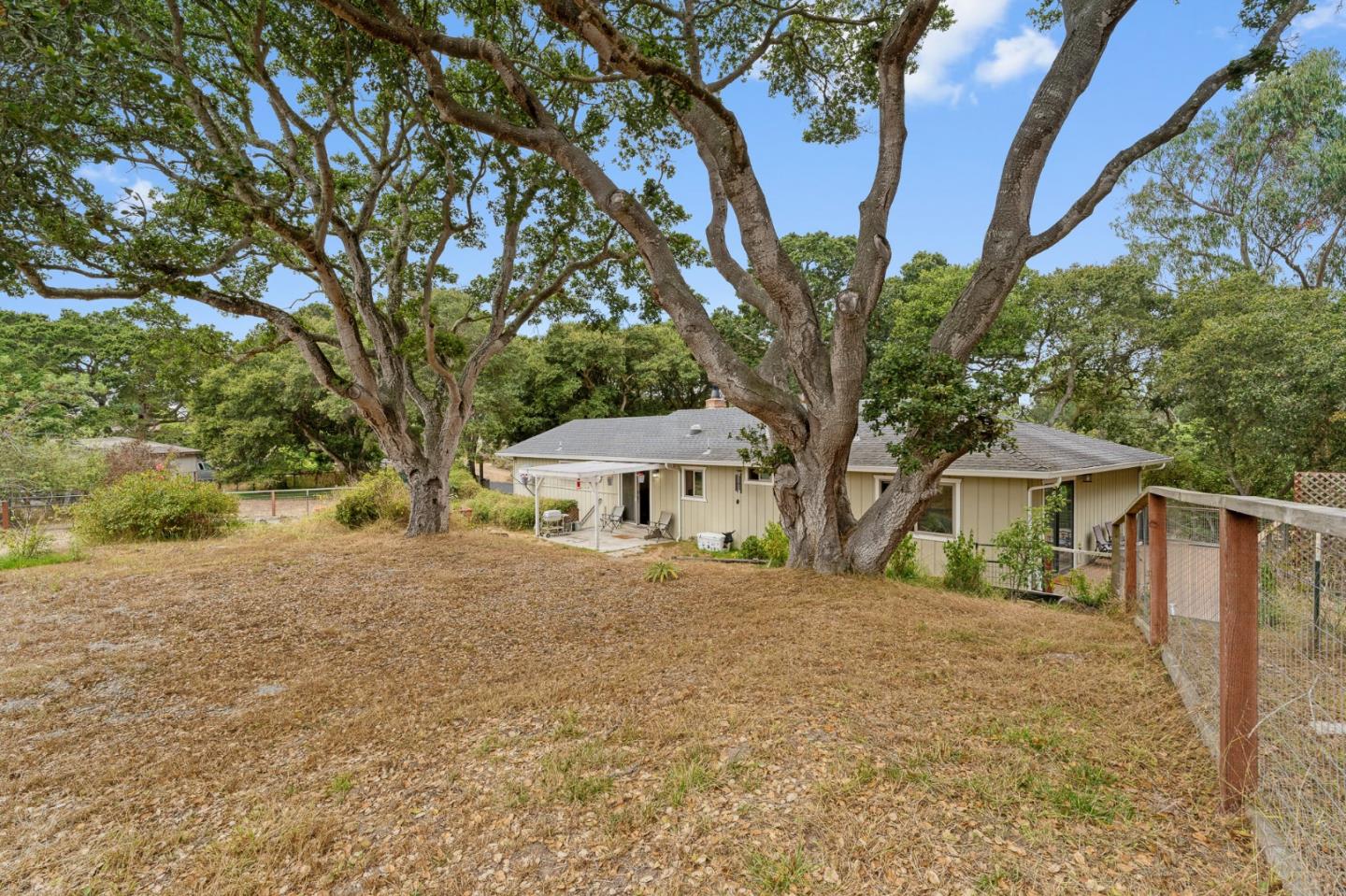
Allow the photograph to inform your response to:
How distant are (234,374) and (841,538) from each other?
2903 cm

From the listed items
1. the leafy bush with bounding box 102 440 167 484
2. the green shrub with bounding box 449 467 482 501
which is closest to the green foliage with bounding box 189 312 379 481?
the green shrub with bounding box 449 467 482 501

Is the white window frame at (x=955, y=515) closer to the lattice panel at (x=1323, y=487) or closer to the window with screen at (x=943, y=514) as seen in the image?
the window with screen at (x=943, y=514)

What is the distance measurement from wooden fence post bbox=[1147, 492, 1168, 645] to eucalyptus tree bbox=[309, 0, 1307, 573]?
2.12 metres

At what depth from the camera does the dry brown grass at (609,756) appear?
2.18 m

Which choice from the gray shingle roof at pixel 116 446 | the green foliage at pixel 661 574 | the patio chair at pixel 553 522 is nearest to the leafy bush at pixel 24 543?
the patio chair at pixel 553 522

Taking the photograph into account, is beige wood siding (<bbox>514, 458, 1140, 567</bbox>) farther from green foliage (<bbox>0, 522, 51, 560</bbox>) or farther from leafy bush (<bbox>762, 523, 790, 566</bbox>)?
green foliage (<bbox>0, 522, 51, 560</bbox>)

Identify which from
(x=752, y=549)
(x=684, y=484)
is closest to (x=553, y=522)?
(x=684, y=484)

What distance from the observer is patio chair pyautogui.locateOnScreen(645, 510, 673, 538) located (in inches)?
627

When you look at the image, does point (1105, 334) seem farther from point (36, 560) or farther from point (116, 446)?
point (116, 446)

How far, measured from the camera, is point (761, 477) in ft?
45.8

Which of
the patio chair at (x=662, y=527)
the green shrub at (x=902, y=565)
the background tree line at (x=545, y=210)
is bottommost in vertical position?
the patio chair at (x=662, y=527)

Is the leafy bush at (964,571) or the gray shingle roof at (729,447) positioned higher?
the gray shingle roof at (729,447)

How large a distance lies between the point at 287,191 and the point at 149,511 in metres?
7.35

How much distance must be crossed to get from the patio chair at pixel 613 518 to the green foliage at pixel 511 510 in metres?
1.02
